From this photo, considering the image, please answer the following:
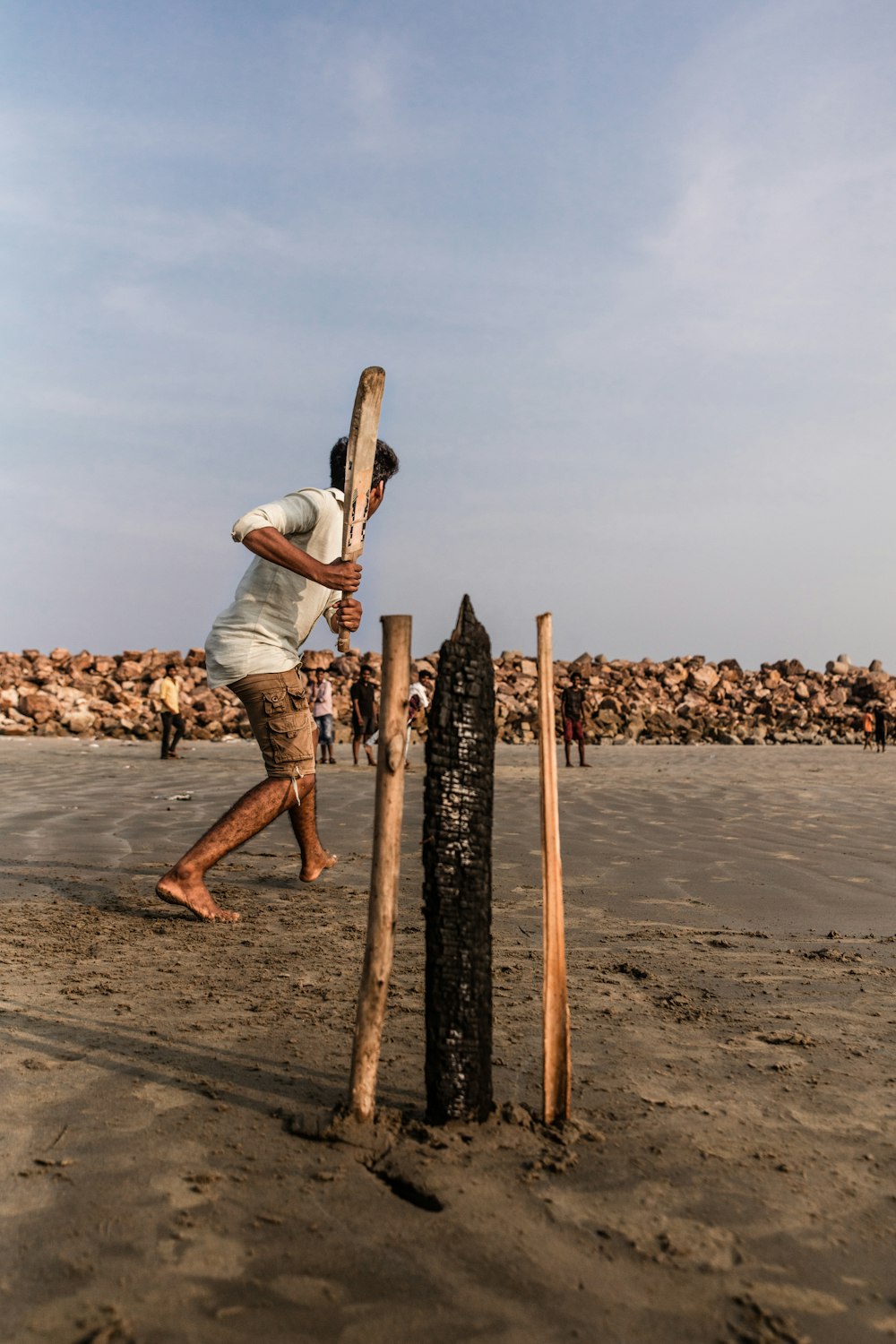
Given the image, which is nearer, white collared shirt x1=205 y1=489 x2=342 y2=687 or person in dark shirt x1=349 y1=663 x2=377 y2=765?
white collared shirt x1=205 y1=489 x2=342 y2=687

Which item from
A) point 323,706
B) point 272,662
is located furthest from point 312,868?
point 323,706

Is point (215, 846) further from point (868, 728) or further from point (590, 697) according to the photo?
point (590, 697)

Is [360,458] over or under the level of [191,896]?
over

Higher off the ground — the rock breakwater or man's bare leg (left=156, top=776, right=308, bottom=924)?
the rock breakwater

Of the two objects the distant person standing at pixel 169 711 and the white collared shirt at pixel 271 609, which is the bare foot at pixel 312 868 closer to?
the white collared shirt at pixel 271 609

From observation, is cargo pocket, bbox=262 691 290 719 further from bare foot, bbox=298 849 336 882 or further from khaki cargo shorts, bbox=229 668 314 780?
bare foot, bbox=298 849 336 882

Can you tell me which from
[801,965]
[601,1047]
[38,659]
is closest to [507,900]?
[801,965]

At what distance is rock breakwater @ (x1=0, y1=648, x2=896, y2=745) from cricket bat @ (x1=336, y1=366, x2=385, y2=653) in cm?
2213

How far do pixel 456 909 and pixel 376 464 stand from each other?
9.32ft

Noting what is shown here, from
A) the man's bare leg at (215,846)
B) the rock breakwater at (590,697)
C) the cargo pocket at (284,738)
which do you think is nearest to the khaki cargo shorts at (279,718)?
the cargo pocket at (284,738)

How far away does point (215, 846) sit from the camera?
14.9ft

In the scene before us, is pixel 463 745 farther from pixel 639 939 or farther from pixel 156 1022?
pixel 639 939

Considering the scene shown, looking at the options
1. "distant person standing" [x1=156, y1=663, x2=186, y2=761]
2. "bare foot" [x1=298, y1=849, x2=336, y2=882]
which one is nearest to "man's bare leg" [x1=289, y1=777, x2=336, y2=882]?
"bare foot" [x1=298, y1=849, x2=336, y2=882]

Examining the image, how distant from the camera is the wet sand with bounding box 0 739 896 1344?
5.69ft
